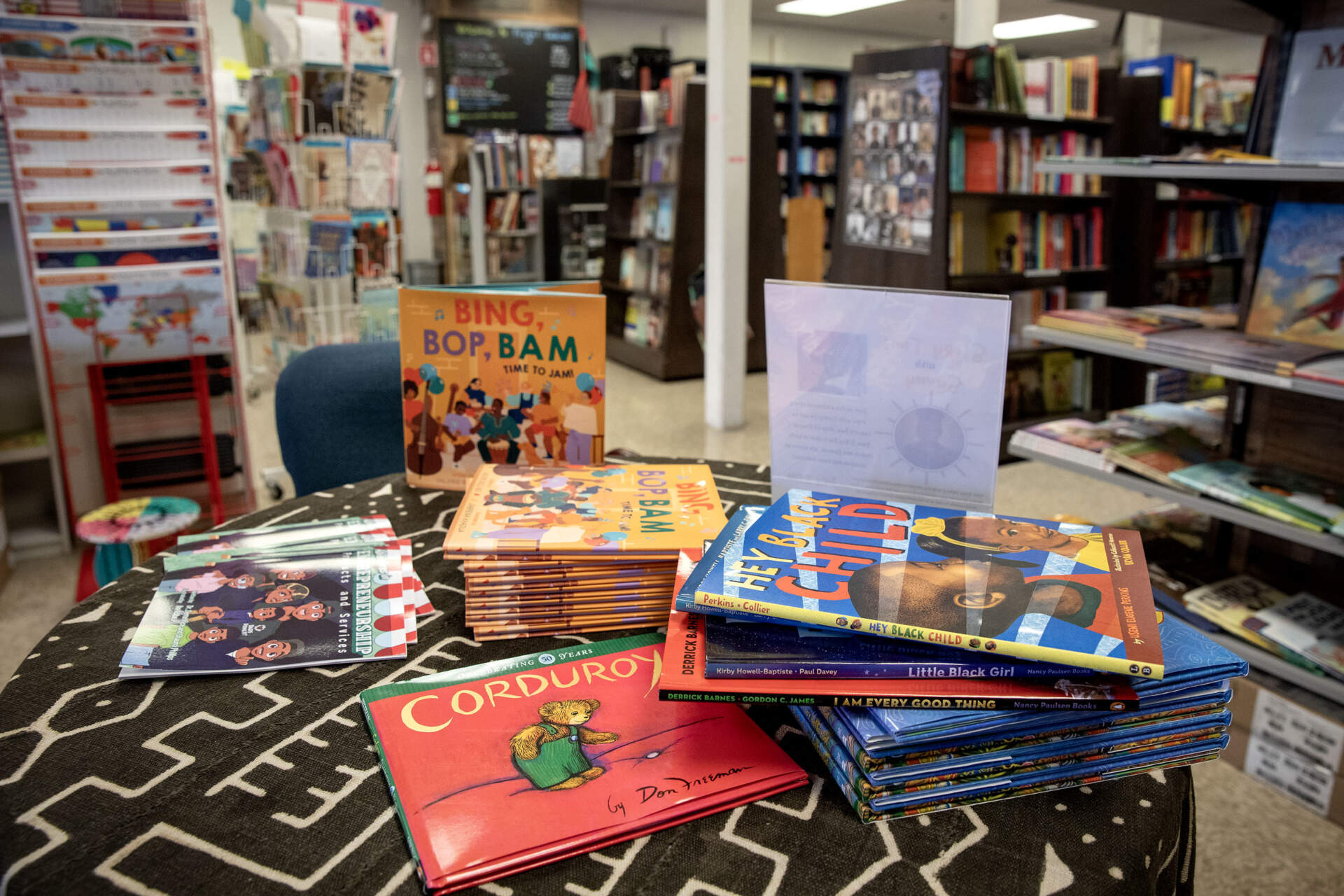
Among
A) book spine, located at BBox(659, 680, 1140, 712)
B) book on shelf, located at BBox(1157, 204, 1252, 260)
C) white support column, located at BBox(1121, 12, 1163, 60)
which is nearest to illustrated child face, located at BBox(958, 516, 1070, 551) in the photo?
book spine, located at BBox(659, 680, 1140, 712)

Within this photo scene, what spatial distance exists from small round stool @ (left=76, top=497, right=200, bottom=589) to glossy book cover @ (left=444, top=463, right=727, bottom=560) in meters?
1.68

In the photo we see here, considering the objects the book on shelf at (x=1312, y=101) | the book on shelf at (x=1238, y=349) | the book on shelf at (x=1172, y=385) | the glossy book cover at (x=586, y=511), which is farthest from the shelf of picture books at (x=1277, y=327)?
the book on shelf at (x=1172, y=385)

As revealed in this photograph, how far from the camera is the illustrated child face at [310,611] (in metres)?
1.03

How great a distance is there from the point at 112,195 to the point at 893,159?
10.2 ft

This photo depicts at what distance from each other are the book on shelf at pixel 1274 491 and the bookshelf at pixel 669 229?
3.41m

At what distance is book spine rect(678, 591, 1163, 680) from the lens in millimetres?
698

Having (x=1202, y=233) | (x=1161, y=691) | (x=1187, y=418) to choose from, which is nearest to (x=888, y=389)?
(x=1161, y=691)

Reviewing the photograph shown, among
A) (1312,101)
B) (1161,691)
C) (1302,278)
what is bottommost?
(1161,691)

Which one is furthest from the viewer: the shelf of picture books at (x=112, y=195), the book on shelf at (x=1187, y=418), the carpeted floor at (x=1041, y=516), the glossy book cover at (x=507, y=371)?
the shelf of picture books at (x=112, y=195)

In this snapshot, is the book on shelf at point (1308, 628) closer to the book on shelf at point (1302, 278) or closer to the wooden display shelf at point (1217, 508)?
the wooden display shelf at point (1217, 508)

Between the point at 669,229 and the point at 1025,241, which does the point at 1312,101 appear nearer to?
the point at 1025,241

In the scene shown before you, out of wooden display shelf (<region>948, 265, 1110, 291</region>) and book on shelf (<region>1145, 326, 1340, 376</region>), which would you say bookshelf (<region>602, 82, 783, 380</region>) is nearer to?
wooden display shelf (<region>948, 265, 1110, 291</region>)

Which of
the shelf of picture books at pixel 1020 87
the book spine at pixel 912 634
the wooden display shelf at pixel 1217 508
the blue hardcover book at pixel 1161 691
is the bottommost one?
the wooden display shelf at pixel 1217 508

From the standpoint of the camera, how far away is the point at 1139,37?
5.59 meters
